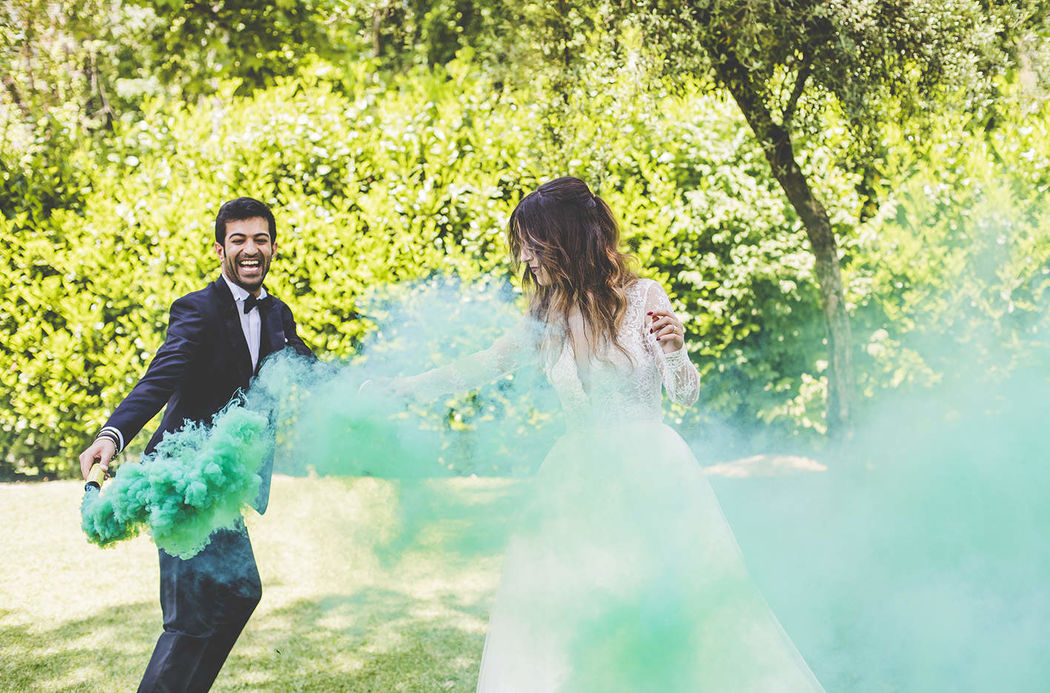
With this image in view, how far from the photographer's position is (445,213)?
627 centimetres

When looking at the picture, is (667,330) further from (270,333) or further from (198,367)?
(198,367)

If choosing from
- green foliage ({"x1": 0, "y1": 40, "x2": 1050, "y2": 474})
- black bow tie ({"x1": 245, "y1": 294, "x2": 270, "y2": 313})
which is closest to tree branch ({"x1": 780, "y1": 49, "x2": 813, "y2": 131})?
green foliage ({"x1": 0, "y1": 40, "x2": 1050, "y2": 474})

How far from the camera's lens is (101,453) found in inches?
96.3

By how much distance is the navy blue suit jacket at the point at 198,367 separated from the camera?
8.63 ft

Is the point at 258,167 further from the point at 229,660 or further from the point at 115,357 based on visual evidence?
the point at 229,660

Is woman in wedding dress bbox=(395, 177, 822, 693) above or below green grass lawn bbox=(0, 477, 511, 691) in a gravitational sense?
above

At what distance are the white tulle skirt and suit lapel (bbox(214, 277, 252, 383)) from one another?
101 cm

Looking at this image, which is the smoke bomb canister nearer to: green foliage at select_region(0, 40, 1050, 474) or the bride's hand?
the bride's hand

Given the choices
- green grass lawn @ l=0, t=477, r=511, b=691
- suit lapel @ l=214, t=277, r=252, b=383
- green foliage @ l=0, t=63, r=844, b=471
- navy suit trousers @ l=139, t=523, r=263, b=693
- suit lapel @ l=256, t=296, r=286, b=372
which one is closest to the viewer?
navy suit trousers @ l=139, t=523, r=263, b=693

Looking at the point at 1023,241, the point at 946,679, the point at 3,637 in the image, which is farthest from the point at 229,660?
the point at 1023,241

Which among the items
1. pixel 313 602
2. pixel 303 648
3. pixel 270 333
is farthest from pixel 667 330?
pixel 313 602

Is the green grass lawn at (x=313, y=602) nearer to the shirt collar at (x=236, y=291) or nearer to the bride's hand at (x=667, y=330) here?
the shirt collar at (x=236, y=291)

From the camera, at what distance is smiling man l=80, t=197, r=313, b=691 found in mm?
2572

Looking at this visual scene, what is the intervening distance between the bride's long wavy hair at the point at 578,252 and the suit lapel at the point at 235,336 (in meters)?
0.95
